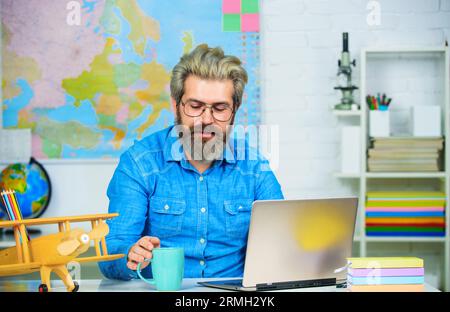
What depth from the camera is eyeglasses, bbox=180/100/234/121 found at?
1.53 meters

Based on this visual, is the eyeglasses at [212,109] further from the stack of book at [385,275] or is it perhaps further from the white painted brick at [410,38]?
the stack of book at [385,275]

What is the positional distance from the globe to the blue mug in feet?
1.24

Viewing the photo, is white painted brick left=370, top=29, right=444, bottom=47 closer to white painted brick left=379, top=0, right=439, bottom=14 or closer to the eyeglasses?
white painted brick left=379, top=0, right=439, bottom=14

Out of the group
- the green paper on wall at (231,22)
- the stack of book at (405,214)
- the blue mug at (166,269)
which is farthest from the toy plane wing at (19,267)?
the stack of book at (405,214)

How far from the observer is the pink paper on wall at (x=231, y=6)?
1.50 meters

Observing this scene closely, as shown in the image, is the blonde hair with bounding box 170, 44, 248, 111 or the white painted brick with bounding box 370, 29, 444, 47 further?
the blonde hair with bounding box 170, 44, 248, 111

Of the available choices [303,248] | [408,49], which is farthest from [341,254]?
[408,49]

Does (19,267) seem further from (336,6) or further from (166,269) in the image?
(336,6)

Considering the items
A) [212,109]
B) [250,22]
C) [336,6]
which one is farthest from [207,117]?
[336,6]

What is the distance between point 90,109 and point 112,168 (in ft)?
0.46

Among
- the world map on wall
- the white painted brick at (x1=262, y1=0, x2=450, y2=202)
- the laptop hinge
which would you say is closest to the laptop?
the laptop hinge

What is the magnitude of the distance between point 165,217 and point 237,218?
0.56 feet

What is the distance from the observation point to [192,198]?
1594 mm
